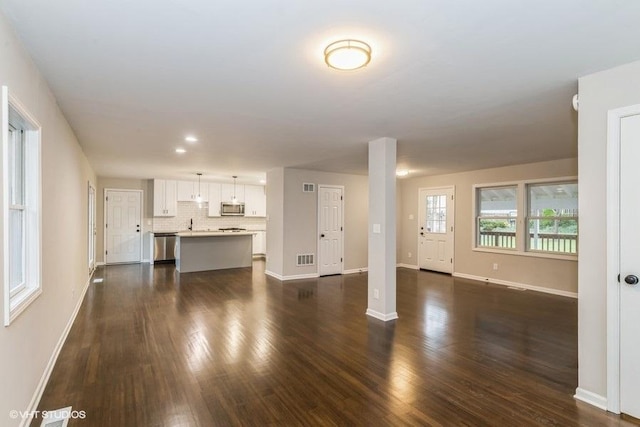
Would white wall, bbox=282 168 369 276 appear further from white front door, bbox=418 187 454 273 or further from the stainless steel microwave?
the stainless steel microwave

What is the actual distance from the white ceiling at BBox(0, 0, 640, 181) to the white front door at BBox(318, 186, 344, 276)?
9.85 ft

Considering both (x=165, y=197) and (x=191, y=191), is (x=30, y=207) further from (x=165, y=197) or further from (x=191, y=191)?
(x=191, y=191)

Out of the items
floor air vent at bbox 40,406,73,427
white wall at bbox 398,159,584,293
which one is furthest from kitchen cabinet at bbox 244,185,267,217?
floor air vent at bbox 40,406,73,427

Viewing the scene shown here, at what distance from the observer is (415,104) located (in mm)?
3000

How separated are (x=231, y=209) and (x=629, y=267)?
29.7 feet

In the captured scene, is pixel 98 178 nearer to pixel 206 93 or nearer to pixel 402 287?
pixel 206 93

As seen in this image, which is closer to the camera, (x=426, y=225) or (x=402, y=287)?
(x=402, y=287)

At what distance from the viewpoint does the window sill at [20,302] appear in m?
1.76

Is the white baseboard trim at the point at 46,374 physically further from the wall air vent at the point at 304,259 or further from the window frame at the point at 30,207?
the wall air vent at the point at 304,259

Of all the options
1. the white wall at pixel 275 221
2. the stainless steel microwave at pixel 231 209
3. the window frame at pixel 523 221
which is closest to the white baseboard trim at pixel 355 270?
the white wall at pixel 275 221

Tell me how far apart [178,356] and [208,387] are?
71 centimetres

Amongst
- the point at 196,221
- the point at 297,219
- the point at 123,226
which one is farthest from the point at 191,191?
the point at 297,219

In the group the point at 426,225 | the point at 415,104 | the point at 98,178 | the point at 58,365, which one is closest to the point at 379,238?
the point at 415,104

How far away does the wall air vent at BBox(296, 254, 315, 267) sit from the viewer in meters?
6.90
